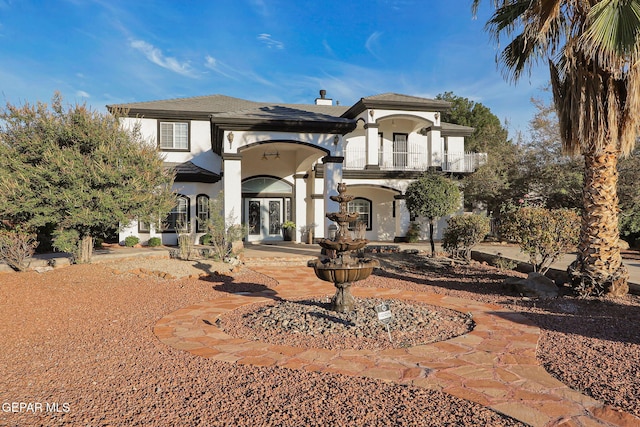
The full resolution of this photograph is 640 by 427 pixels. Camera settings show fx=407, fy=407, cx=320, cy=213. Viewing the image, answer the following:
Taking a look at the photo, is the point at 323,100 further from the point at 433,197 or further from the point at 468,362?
the point at 468,362

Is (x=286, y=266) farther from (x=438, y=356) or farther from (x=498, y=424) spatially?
(x=498, y=424)

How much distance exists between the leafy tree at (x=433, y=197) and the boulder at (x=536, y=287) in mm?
5748

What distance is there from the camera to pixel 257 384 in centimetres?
389

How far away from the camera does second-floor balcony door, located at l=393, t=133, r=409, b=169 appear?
70.0 feet

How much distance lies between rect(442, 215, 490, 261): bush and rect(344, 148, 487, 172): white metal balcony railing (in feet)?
27.7

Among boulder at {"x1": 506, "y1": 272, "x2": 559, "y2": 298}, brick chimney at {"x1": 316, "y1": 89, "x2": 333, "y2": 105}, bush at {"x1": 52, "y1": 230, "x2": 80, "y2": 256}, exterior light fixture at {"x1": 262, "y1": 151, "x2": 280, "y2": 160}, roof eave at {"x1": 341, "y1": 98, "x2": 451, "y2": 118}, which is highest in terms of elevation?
brick chimney at {"x1": 316, "y1": 89, "x2": 333, "y2": 105}

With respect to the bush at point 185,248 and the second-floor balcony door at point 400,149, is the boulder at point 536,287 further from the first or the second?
the second-floor balcony door at point 400,149

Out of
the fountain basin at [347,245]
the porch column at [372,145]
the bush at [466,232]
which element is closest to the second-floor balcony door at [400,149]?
the porch column at [372,145]

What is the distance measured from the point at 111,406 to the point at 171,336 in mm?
2101

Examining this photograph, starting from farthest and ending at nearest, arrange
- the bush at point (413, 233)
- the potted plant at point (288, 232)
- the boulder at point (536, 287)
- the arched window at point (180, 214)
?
the bush at point (413, 233), the potted plant at point (288, 232), the arched window at point (180, 214), the boulder at point (536, 287)

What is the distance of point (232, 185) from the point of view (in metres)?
14.1

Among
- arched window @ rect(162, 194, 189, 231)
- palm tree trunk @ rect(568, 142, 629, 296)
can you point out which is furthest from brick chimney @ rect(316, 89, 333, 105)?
palm tree trunk @ rect(568, 142, 629, 296)

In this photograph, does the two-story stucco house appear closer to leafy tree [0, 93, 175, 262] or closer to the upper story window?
the upper story window

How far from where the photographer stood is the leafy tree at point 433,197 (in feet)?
46.0
